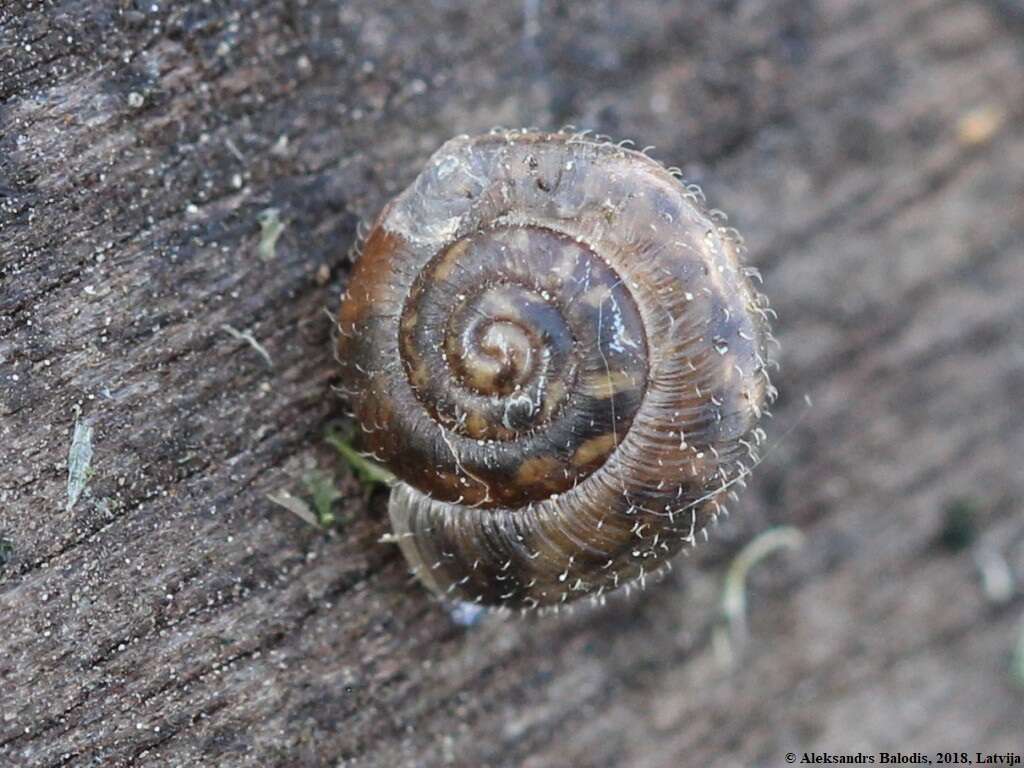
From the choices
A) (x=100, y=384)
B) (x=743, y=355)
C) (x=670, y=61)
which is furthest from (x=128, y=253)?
(x=670, y=61)

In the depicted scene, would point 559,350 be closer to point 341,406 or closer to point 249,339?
point 341,406

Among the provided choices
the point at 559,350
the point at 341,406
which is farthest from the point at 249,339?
the point at 559,350

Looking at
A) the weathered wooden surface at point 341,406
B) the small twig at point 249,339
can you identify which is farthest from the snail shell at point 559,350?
the weathered wooden surface at point 341,406

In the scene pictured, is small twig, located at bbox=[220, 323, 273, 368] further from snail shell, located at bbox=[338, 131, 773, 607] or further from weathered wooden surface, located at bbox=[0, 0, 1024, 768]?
snail shell, located at bbox=[338, 131, 773, 607]

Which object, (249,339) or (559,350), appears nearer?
(559,350)

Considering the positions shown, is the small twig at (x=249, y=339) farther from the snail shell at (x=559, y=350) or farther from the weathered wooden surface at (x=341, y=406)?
the snail shell at (x=559, y=350)
